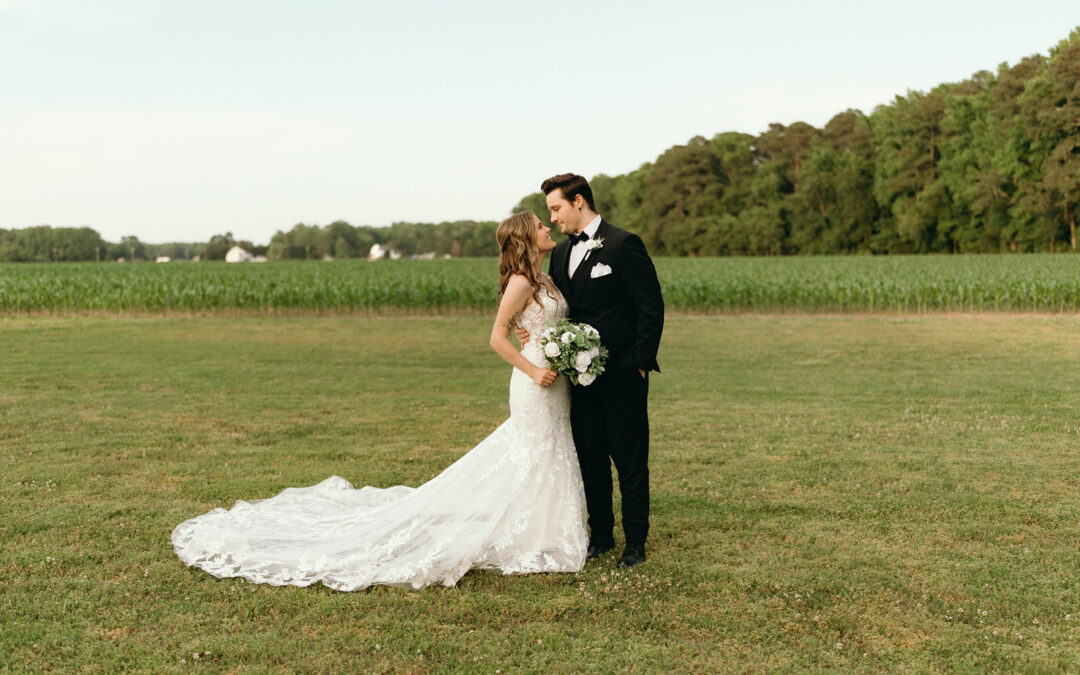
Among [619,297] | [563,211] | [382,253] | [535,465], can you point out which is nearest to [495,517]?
[535,465]

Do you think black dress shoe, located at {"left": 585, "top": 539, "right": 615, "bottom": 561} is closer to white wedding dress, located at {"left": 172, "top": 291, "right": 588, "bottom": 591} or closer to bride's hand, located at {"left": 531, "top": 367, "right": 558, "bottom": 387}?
white wedding dress, located at {"left": 172, "top": 291, "right": 588, "bottom": 591}

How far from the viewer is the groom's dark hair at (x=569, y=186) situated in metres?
5.04

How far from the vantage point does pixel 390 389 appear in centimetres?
1220

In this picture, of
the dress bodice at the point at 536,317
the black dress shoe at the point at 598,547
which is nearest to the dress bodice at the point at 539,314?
the dress bodice at the point at 536,317

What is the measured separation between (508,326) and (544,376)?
402mm

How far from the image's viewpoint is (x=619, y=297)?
5.18m

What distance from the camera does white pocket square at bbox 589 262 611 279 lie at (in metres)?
5.09

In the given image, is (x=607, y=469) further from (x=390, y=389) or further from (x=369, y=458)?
(x=390, y=389)

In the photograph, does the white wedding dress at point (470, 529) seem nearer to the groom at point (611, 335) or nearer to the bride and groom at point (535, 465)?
the bride and groom at point (535, 465)

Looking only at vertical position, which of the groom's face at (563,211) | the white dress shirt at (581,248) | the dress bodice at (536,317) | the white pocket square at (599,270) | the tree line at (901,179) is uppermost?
the tree line at (901,179)

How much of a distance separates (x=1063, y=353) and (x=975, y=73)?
66.4 meters

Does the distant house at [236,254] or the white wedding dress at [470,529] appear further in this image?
the distant house at [236,254]

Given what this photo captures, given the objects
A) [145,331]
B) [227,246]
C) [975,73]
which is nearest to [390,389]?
[145,331]

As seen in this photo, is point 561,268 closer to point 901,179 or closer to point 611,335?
point 611,335
